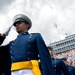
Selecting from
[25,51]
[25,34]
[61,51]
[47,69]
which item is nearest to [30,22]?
[25,34]

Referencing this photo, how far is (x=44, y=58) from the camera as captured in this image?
18.2 feet

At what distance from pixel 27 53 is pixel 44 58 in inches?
11.6

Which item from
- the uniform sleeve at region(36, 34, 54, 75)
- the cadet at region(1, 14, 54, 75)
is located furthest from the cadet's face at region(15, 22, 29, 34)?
the uniform sleeve at region(36, 34, 54, 75)

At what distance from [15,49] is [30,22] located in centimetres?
64

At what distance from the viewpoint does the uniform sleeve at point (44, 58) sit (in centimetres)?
544

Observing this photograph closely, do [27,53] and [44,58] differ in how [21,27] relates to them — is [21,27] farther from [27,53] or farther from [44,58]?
[44,58]

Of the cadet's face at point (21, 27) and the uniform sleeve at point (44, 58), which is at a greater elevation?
the cadet's face at point (21, 27)

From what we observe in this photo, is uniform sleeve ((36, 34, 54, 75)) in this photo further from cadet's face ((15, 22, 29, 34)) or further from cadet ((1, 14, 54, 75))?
cadet's face ((15, 22, 29, 34))

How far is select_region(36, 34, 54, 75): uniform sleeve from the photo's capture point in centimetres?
544

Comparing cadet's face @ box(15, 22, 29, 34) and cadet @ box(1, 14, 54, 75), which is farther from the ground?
cadet's face @ box(15, 22, 29, 34)

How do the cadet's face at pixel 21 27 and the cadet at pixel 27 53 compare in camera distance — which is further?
the cadet's face at pixel 21 27

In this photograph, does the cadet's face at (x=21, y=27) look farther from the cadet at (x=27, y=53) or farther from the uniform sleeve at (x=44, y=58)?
the uniform sleeve at (x=44, y=58)

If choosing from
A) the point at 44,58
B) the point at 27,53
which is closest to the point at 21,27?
the point at 27,53

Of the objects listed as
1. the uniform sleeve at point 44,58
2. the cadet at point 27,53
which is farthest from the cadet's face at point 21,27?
the uniform sleeve at point 44,58
